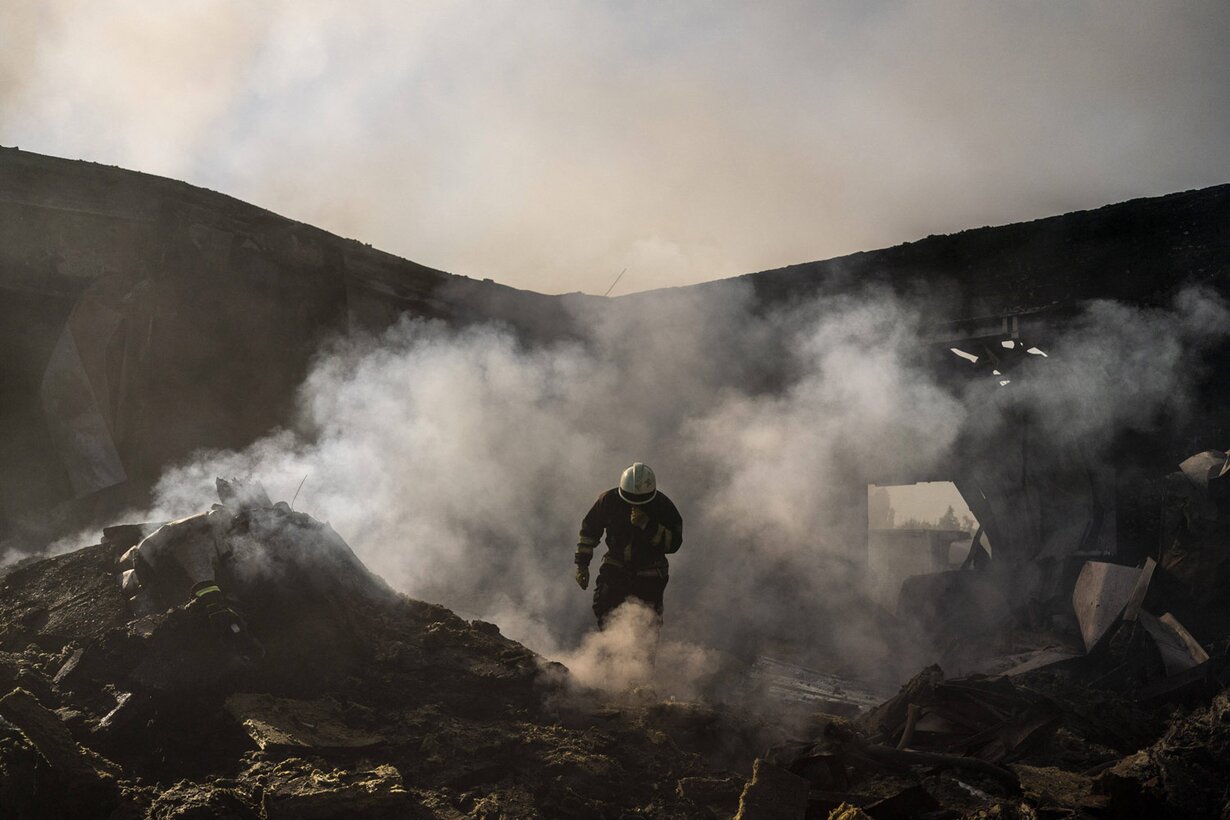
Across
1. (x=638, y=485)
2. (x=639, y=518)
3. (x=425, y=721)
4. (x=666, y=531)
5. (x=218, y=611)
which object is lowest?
(x=425, y=721)

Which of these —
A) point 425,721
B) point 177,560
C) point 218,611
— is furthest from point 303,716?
point 177,560

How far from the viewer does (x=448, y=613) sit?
249 inches

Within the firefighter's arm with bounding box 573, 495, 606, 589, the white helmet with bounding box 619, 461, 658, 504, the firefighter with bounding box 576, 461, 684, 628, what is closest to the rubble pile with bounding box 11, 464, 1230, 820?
the firefighter's arm with bounding box 573, 495, 606, 589

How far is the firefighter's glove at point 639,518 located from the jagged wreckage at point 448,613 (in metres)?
1.58

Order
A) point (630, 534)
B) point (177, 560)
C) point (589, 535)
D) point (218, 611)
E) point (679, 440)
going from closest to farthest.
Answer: point (218, 611), point (177, 560), point (630, 534), point (589, 535), point (679, 440)

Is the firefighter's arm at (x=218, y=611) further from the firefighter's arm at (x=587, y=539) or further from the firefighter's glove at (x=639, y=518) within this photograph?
the firefighter's glove at (x=639, y=518)

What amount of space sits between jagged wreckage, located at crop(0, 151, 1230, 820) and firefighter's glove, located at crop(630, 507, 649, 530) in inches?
62.3

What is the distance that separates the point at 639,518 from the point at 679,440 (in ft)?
17.6

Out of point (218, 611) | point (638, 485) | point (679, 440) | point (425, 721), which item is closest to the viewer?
point (425, 721)

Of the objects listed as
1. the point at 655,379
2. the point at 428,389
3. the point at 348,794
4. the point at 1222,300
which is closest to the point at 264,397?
the point at 428,389

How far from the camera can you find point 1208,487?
7445 millimetres

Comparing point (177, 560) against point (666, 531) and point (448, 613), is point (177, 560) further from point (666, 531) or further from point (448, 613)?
point (666, 531)

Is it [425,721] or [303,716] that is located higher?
[303,716]

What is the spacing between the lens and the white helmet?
688cm
